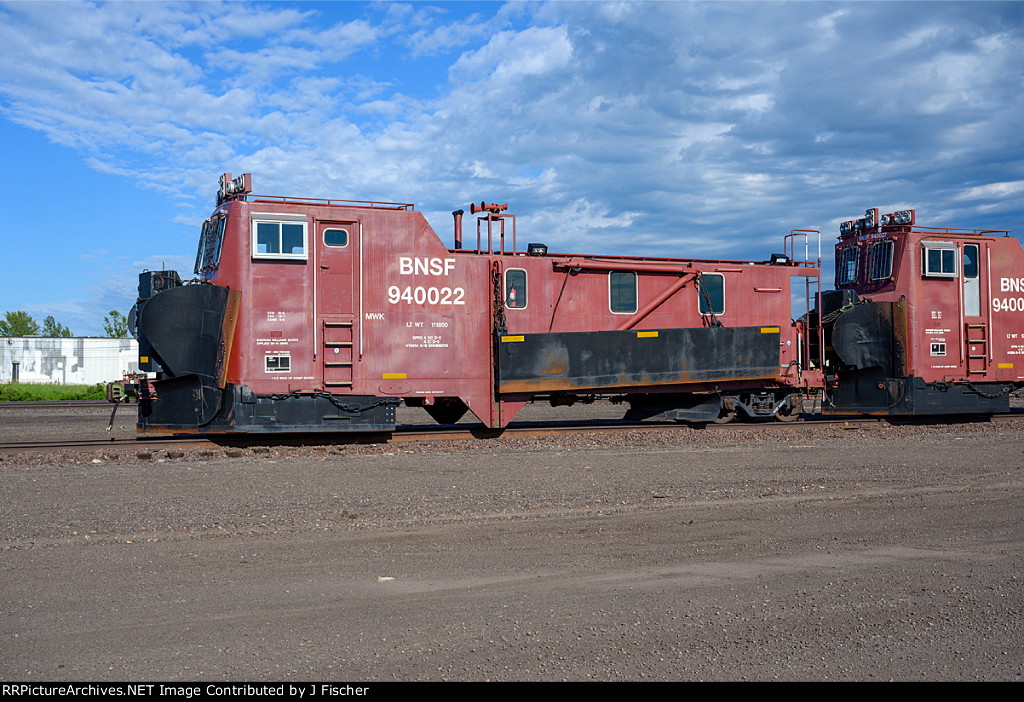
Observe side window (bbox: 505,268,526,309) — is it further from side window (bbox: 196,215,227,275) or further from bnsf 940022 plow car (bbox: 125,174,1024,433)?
side window (bbox: 196,215,227,275)

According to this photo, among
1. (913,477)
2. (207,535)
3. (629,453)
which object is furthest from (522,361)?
(207,535)

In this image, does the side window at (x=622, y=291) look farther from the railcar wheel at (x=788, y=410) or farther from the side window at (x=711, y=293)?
the railcar wheel at (x=788, y=410)

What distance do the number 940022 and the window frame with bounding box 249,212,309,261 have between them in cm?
172

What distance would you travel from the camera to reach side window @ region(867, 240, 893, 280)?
17.5 metres

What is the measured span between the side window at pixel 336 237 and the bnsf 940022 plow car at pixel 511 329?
36 millimetres

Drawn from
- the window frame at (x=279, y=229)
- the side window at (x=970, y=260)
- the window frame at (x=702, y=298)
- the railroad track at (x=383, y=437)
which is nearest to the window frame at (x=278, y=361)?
the railroad track at (x=383, y=437)

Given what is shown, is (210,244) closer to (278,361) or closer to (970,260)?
A: (278,361)

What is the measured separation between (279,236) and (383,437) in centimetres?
416

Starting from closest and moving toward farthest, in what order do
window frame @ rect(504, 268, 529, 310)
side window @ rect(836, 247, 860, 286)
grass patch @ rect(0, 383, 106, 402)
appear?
window frame @ rect(504, 268, 529, 310), side window @ rect(836, 247, 860, 286), grass patch @ rect(0, 383, 106, 402)

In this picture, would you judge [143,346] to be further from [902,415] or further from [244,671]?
[902,415]

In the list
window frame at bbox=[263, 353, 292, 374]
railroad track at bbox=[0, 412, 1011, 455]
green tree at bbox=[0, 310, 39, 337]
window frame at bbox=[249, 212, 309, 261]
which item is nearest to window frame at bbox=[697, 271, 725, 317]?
railroad track at bbox=[0, 412, 1011, 455]

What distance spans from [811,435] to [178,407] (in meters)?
12.1

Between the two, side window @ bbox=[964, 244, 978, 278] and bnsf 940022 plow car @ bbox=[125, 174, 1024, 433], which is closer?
bnsf 940022 plow car @ bbox=[125, 174, 1024, 433]

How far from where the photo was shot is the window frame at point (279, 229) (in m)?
13.2
